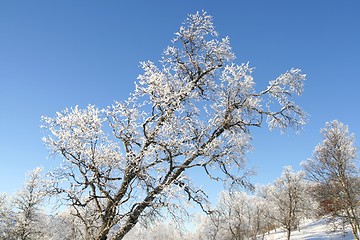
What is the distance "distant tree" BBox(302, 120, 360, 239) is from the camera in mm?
19234

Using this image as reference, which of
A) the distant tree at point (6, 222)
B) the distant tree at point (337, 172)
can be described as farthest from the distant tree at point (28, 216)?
the distant tree at point (337, 172)

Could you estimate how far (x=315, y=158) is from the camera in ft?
70.0

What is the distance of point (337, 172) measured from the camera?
2028 cm

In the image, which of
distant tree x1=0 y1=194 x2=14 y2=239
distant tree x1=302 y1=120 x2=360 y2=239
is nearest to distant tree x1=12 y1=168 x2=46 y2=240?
distant tree x1=0 y1=194 x2=14 y2=239

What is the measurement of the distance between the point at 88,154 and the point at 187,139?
3.36 metres

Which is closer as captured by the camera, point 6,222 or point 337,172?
point 337,172

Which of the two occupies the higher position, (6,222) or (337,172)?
(337,172)

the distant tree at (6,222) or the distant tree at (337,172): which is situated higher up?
the distant tree at (337,172)

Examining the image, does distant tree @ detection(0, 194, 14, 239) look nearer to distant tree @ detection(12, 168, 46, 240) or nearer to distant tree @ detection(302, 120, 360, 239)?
distant tree @ detection(12, 168, 46, 240)

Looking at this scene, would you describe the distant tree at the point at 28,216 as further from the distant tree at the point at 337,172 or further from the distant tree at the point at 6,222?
the distant tree at the point at 337,172

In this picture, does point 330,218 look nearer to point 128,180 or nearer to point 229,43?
point 229,43


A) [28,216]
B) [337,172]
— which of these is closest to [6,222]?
[28,216]

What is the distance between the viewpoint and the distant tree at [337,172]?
19.2m

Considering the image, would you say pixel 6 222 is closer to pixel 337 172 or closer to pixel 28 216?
pixel 28 216
